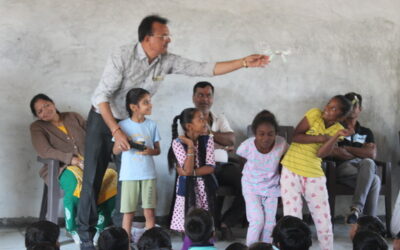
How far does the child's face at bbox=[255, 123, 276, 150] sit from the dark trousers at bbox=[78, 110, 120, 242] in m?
1.06

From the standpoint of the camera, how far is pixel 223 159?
4.98 meters

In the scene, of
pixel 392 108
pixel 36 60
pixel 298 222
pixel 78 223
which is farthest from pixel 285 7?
pixel 298 222

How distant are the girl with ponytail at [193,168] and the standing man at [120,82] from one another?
359mm

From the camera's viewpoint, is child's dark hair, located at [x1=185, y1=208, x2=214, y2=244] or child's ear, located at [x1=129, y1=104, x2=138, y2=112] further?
child's ear, located at [x1=129, y1=104, x2=138, y2=112]

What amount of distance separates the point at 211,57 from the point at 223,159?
3.43 feet

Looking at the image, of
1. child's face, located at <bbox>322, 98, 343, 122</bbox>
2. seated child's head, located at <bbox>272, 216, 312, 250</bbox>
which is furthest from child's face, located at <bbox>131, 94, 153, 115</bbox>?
seated child's head, located at <bbox>272, 216, 312, 250</bbox>

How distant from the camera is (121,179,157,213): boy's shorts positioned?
403 cm

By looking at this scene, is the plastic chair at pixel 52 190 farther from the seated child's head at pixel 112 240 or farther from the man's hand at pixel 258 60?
the seated child's head at pixel 112 240

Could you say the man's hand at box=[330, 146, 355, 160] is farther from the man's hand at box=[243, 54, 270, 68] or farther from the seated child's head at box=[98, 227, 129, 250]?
the seated child's head at box=[98, 227, 129, 250]

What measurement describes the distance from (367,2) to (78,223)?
151 inches

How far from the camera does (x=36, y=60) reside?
4.88m

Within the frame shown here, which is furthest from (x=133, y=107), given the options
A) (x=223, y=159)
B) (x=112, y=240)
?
(x=112, y=240)

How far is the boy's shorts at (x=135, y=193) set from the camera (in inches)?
159

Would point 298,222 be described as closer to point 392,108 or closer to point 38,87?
point 38,87
